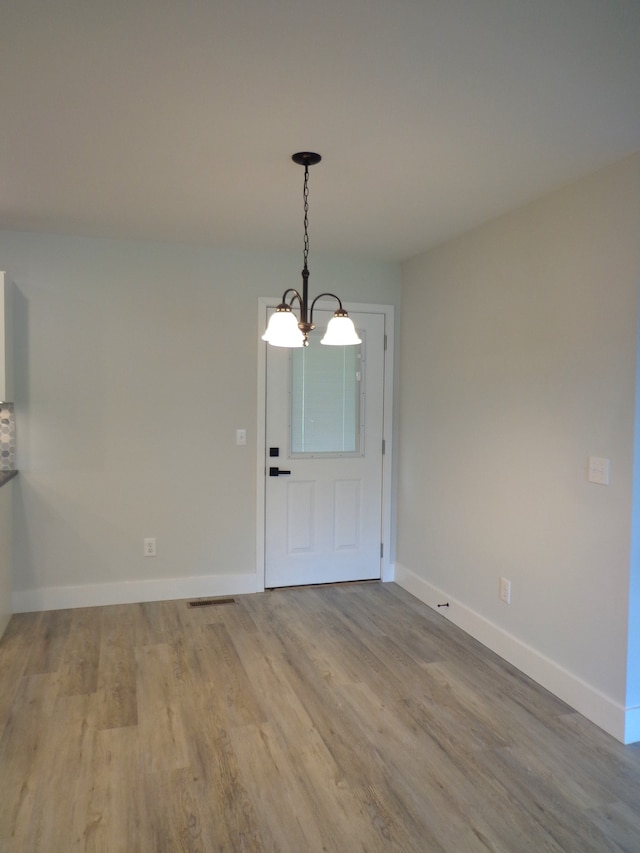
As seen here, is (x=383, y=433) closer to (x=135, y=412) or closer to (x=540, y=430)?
(x=540, y=430)

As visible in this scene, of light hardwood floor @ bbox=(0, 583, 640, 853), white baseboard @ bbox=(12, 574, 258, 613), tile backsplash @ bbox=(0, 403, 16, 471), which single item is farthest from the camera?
white baseboard @ bbox=(12, 574, 258, 613)

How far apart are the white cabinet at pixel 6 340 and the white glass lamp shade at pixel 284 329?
1.94 meters

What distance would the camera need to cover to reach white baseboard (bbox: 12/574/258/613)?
156 inches

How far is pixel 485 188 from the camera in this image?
295 centimetres

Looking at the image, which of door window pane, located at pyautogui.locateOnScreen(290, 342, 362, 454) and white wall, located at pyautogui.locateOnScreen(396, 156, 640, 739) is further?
door window pane, located at pyautogui.locateOnScreen(290, 342, 362, 454)

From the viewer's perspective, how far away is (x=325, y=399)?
14.8 ft

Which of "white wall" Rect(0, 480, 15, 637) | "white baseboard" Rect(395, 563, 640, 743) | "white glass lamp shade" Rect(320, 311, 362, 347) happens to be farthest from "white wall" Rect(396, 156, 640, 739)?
"white wall" Rect(0, 480, 15, 637)

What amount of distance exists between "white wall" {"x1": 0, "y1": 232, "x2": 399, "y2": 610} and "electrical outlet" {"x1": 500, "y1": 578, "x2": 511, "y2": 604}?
180 centimetres

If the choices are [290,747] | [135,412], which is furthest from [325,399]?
[290,747]

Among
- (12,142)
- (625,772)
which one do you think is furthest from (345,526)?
(12,142)

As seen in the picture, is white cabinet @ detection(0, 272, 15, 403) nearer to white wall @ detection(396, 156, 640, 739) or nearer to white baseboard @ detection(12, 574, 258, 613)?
white baseboard @ detection(12, 574, 258, 613)

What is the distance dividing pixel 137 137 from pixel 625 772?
3.09 m

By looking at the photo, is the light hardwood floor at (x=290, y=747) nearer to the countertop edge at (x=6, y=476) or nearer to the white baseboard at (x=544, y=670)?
the white baseboard at (x=544, y=670)

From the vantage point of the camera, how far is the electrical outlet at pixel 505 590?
3341 millimetres
